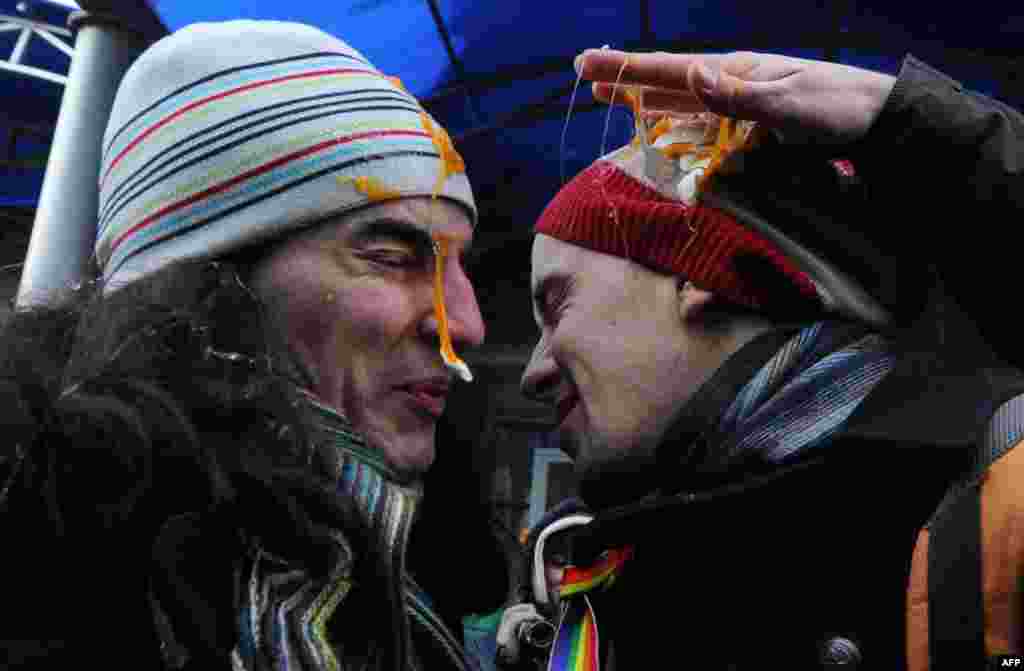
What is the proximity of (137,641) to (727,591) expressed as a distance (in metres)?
0.88

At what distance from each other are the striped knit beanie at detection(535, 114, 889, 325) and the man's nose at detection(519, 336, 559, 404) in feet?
0.98

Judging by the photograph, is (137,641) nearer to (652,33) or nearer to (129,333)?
(129,333)

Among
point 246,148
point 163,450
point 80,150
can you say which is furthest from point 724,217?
point 80,150

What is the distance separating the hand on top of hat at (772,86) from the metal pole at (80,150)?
312 centimetres

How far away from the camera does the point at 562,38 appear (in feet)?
14.3

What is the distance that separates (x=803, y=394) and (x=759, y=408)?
74 millimetres

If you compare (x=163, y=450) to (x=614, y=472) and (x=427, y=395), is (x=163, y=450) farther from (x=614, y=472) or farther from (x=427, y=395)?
(x=614, y=472)

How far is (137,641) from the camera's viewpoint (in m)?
1.15

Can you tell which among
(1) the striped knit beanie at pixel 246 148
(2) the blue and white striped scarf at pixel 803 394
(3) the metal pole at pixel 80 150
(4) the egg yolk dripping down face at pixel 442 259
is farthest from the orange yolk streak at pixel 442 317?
(3) the metal pole at pixel 80 150

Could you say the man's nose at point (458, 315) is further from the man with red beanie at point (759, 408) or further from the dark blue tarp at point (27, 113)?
the dark blue tarp at point (27, 113)

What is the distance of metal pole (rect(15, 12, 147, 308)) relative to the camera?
13.1 feet

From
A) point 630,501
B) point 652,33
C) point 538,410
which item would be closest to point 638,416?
point 630,501

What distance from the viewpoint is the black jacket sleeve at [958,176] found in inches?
56.5

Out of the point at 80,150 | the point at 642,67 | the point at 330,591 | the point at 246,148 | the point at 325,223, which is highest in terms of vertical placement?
the point at 642,67
